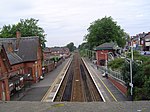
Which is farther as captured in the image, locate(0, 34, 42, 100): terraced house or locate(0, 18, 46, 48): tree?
locate(0, 18, 46, 48): tree

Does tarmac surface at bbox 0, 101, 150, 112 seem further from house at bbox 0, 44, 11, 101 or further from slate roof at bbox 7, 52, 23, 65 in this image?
slate roof at bbox 7, 52, 23, 65

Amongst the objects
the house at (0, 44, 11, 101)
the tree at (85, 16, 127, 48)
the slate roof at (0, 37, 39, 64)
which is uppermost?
the tree at (85, 16, 127, 48)

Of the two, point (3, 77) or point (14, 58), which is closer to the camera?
point (3, 77)

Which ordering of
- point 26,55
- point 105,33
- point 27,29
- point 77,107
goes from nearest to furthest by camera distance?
point 77,107
point 26,55
point 27,29
point 105,33

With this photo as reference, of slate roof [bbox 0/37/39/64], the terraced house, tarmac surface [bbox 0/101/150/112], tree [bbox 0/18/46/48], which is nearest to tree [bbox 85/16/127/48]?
tree [bbox 0/18/46/48]

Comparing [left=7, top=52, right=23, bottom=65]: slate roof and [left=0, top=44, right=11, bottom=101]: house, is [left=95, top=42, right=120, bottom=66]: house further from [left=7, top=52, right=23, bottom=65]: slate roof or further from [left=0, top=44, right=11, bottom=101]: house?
[left=0, top=44, right=11, bottom=101]: house

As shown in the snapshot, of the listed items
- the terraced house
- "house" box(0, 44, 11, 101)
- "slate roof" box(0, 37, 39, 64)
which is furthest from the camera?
"slate roof" box(0, 37, 39, 64)

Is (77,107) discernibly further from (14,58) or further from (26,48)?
(26,48)

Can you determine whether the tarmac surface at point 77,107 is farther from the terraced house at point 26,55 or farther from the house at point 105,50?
the house at point 105,50

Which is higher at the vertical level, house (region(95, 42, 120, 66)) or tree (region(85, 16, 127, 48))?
tree (region(85, 16, 127, 48))

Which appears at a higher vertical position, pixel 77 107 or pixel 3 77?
pixel 77 107

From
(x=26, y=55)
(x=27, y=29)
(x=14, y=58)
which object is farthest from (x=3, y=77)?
(x=27, y=29)

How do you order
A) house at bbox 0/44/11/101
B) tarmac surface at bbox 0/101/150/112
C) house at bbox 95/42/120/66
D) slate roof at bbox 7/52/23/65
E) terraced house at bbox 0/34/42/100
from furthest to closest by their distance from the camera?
house at bbox 95/42/120/66 → terraced house at bbox 0/34/42/100 → slate roof at bbox 7/52/23/65 → house at bbox 0/44/11/101 → tarmac surface at bbox 0/101/150/112

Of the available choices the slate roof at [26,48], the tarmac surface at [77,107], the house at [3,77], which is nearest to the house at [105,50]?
the slate roof at [26,48]
